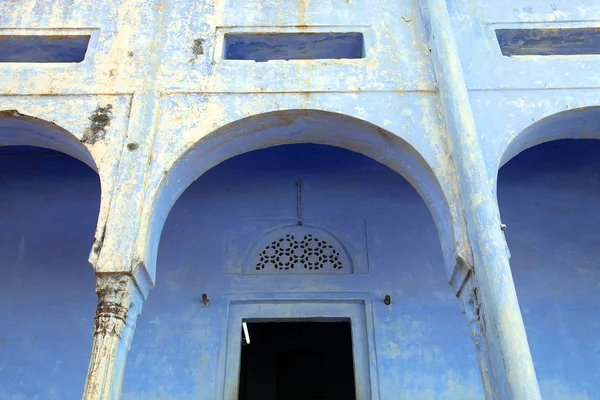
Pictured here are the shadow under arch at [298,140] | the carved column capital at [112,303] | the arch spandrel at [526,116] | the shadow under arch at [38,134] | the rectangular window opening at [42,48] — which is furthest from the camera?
the rectangular window opening at [42,48]

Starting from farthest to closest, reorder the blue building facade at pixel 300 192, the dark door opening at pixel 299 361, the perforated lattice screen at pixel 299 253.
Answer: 1. the dark door opening at pixel 299 361
2. the perforated lattice screen at pixel 299 253
3. the blue building facade at pixel 300 192

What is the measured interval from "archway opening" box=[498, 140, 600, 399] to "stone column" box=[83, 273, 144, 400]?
3.82m

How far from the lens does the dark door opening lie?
27.4 ft

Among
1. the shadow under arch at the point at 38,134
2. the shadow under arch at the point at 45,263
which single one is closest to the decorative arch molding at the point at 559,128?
the shadow under arch at the point at 38,134

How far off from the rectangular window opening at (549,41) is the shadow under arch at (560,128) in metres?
0.94

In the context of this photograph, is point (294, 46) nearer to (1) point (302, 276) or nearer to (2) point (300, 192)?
(2) point (300, 192)

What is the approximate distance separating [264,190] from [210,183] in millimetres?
620

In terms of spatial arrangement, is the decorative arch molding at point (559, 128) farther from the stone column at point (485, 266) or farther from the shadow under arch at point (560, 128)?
the stone column at point (485, 266)

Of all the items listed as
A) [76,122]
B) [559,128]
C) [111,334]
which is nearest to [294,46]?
[76,122]

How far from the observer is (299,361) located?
29.4ft

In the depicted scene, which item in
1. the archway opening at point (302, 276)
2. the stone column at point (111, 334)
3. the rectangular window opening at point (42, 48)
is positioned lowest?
the stone column at point (111, 334)

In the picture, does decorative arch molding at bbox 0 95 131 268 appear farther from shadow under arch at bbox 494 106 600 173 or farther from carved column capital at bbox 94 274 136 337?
shadow under arch at bbox 494 106 600 173

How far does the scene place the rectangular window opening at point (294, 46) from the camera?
17.1 feet

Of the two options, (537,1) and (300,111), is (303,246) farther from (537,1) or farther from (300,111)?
(537,1)
